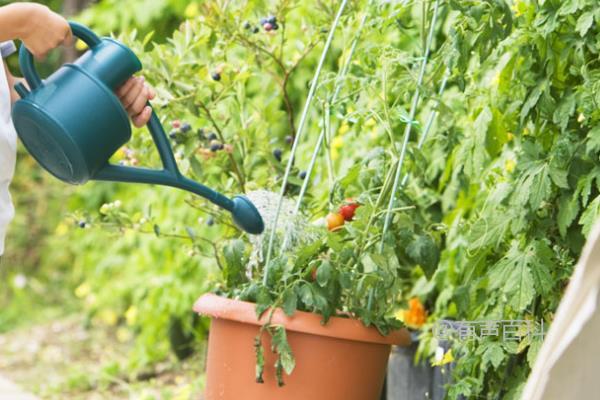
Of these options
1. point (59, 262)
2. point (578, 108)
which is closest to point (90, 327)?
point (59, 262)

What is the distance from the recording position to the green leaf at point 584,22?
73.5 inches

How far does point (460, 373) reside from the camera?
2.11 meters

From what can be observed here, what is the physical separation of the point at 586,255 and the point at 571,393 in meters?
0.21

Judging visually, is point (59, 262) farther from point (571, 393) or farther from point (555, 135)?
point (571, 393)

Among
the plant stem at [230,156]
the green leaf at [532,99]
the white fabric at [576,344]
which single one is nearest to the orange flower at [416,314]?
the plant stem at [230,156]

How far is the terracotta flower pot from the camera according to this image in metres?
1.97

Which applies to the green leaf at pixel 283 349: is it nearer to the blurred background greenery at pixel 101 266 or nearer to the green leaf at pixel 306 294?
the green leaf at pixel 306 294

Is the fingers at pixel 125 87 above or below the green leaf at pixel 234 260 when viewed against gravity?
above

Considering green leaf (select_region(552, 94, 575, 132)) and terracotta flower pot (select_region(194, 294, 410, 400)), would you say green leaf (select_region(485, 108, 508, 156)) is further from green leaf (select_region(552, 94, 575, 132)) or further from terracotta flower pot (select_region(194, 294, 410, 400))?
terracotta flower pot (select_region(194, 294, 410, 400))

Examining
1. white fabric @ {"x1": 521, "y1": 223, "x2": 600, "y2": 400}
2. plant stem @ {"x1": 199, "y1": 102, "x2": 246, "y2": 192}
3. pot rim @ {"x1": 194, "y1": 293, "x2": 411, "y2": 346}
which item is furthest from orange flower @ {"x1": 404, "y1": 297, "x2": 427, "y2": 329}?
white fabric @ {"x1": 521, "y1": 223, "x2": 600, "y2": 400}

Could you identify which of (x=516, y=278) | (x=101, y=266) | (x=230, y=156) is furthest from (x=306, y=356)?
(x=101, y=266)

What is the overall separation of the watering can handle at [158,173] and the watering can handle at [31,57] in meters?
0.18

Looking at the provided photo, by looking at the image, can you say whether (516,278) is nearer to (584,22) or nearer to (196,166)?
(584,22)

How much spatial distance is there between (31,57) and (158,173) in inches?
12.2
